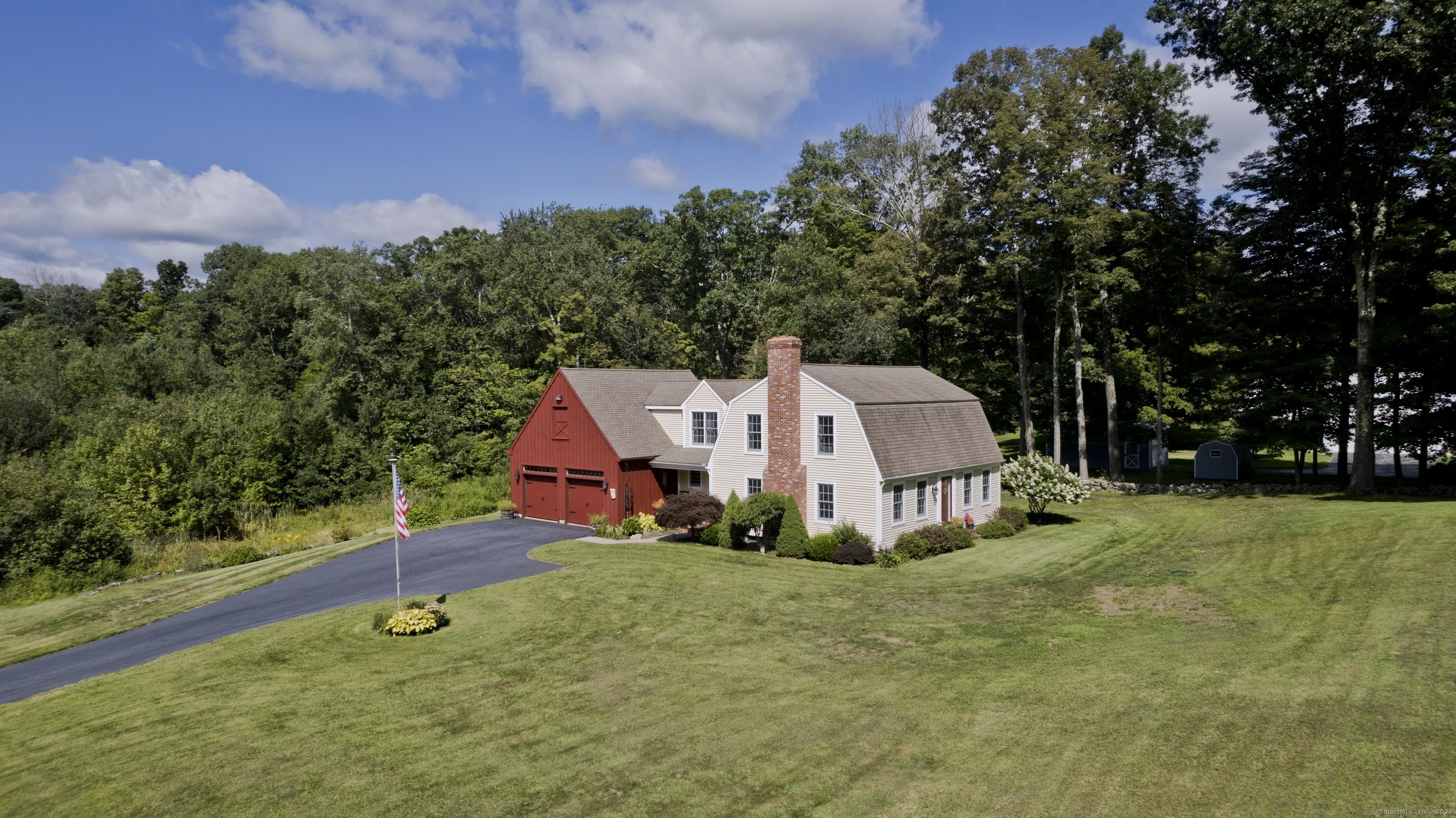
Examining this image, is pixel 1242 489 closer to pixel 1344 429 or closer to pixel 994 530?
pixel 1344 429

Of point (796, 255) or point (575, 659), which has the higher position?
point (796, 255)

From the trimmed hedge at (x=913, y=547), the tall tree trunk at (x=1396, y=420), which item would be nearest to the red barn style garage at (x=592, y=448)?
the trimmed hedge at (x=913, y=547)

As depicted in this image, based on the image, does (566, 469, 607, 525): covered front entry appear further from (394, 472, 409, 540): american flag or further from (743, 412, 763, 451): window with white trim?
(394, 472, 409, 540): american flag

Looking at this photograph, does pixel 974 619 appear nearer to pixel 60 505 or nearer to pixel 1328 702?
pixel 1328 702

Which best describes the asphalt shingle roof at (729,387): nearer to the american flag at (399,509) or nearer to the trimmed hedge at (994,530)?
the trimmed hedge at (994,530)

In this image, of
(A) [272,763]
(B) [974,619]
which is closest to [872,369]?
(B) [974,619]

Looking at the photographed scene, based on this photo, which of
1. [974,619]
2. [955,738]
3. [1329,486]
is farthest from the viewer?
[1329,486]
